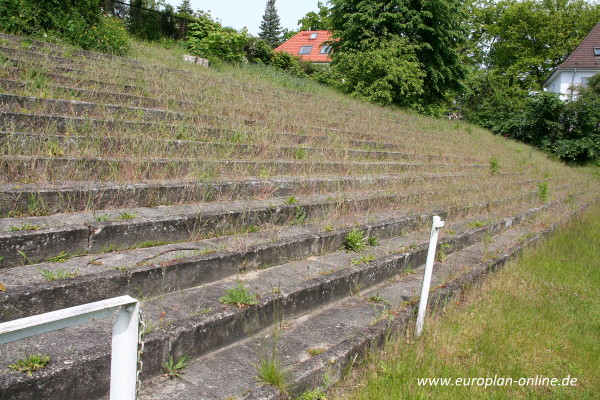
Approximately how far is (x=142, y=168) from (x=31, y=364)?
2754mm

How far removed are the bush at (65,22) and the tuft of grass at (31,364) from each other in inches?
348

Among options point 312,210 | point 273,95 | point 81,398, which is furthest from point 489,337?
point 273,95

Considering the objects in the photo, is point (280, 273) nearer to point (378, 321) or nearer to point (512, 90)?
point (378, 321)

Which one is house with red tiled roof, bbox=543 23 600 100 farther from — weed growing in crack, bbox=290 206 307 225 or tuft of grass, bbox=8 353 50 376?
tuft of grass, bbox=8 353 50 376

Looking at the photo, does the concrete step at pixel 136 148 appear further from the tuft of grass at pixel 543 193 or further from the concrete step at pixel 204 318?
the tuft of grass at pixel 543 193

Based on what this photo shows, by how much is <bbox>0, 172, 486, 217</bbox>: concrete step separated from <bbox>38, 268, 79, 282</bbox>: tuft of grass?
808 millimetres

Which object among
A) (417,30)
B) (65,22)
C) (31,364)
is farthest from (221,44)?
(31,364)

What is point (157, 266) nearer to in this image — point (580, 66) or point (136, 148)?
point (136, 148)

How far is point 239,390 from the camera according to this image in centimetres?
244

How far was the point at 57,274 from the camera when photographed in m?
2.71

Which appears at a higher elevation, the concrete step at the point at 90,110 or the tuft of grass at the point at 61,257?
A: the concrete step at the point at 90,110

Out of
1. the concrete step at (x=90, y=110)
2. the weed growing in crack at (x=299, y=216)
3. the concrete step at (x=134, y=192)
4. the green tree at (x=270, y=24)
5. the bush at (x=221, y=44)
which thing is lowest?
the weed growing in crack at (x=299, y=216)

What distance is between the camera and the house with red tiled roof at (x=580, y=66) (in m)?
33.8

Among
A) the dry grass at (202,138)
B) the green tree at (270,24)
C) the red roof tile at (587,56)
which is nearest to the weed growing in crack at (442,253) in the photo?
the dry grass at (202,138)
